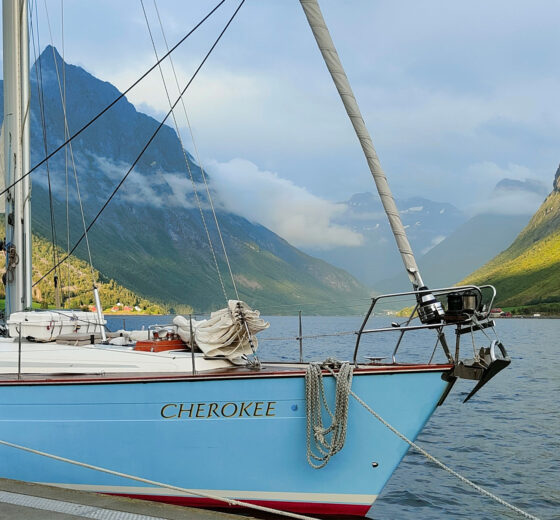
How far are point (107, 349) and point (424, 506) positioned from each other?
630cm

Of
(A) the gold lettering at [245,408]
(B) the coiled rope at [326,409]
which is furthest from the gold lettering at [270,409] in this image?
(B) the coiled rope at [326,409]

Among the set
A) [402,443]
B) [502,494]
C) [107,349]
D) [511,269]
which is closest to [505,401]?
[502,494]

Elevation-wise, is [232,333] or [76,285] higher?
[76,285]

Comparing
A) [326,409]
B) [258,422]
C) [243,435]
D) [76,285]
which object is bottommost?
[243,435]

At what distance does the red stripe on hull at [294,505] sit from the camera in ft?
28.6

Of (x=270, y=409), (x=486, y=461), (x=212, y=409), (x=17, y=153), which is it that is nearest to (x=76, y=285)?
(x=17, y=153)

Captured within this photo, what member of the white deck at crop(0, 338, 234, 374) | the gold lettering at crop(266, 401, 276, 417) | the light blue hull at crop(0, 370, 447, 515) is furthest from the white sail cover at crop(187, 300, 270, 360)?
the gold lettering at crop(266, 401, 276, 417)

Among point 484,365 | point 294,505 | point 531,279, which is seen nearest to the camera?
point 484,365

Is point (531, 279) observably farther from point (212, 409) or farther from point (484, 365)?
point (212, 409)

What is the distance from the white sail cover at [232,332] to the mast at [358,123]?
245 cm

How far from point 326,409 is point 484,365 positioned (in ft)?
7.22

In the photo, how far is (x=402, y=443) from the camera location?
8.77 m

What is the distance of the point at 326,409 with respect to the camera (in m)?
8.55

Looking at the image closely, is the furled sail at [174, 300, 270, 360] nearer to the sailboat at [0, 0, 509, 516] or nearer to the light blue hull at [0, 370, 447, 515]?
the sailboat at [0, 0, 509, 516]
